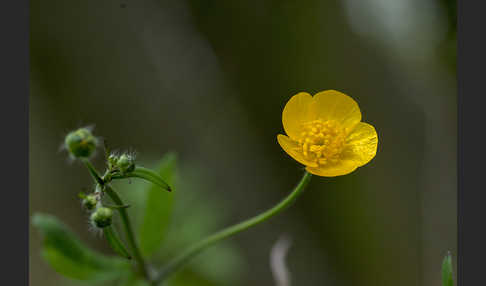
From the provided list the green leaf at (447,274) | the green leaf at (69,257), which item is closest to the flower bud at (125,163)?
the green leaf at (69,257)

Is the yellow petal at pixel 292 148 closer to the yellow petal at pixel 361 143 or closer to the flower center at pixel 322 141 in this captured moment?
the flower center at pixel 322 141

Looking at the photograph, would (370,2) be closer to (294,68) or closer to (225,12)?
(294,68)

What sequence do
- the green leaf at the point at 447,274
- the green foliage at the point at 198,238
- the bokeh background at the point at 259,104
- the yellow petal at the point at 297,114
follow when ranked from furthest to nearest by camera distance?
1. the bokeh background at the point at 259,104
2. the green foliage at the point at 198,238
3. the yellow petal at the point at 297,114
4. the green leaf at the point at 447,274

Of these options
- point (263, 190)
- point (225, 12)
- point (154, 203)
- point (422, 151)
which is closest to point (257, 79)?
point (225, 12)

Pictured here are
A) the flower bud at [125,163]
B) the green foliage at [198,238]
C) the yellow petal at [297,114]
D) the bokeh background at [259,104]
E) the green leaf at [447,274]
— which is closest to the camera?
the flower bud at [125,163]

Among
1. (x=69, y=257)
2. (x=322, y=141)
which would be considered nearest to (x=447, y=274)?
(x=322, y=141)

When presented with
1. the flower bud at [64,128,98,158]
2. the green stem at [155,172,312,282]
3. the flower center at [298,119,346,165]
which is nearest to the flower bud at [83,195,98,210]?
the flower bud at [64,128,98,158]

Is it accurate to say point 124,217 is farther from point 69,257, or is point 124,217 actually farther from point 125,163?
point 69,257
